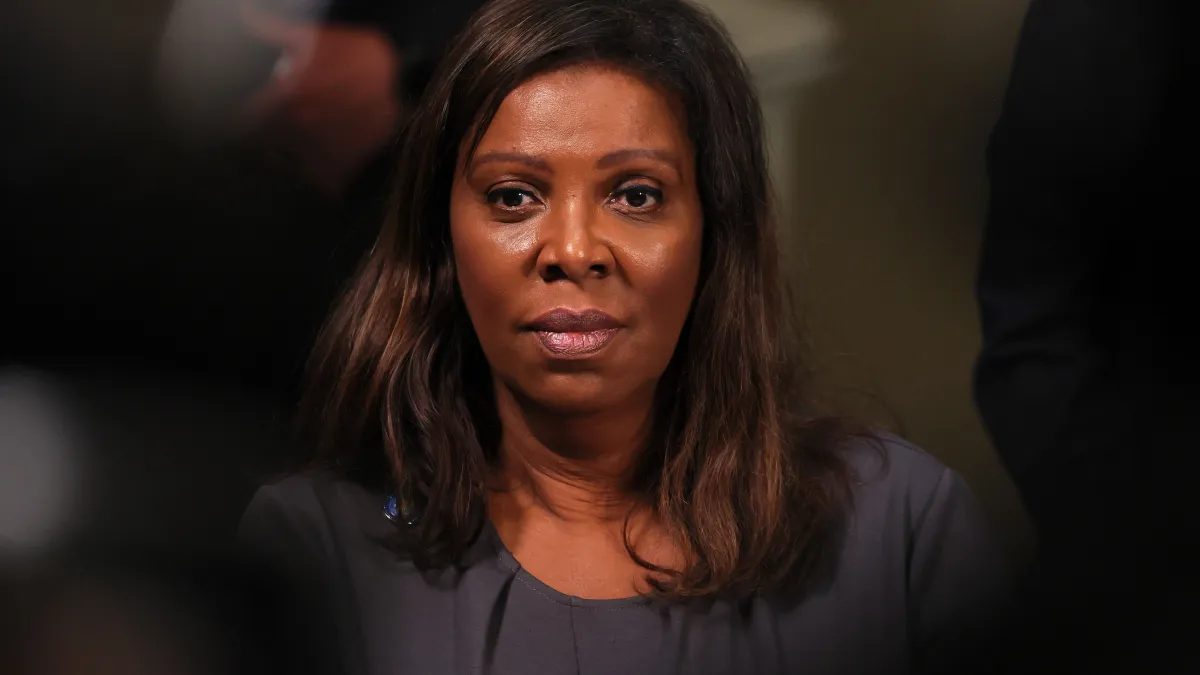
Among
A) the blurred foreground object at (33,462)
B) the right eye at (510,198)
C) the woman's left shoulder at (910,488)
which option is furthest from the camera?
the woman's left shoulder at (910,488)

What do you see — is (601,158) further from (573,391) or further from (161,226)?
(161,226)

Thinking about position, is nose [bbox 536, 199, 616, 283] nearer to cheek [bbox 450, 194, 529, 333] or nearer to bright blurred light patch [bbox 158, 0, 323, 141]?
cheek [bbox 450, 194, 529, 333]

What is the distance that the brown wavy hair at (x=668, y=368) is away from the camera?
1.39 m

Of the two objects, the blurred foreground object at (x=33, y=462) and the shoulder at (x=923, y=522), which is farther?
the shoulder at (x=923, y=522)

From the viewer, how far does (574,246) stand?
4.33ft

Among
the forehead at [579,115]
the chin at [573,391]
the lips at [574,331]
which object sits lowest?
the chin at [573,391]

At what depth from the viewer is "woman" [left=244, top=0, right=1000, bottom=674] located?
1358mm

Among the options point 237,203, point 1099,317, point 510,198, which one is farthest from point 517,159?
point 1099,317

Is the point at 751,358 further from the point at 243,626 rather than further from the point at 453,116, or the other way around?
the point at 243,626

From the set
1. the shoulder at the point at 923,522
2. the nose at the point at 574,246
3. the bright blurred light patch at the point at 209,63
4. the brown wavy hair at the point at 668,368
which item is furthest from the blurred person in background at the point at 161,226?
the shoulder at the point at 923,522

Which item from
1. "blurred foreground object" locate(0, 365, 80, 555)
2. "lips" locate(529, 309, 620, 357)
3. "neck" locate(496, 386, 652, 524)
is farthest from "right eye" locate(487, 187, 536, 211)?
"blurred foreground object" locate(0, 365, 80, 555)

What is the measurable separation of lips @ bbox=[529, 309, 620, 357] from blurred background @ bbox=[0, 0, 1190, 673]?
10.4 inches

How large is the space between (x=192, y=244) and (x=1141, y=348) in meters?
1.08

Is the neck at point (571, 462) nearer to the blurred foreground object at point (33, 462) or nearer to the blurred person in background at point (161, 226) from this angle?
the blurred person in background at point (161, 226)
